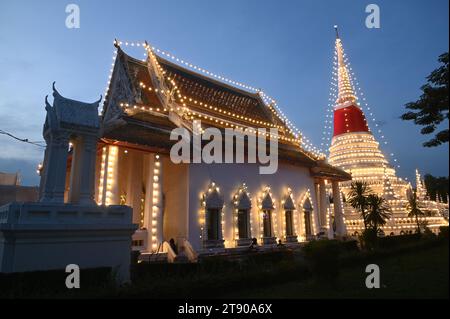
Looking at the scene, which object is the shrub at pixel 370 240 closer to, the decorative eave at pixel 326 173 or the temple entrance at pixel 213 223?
the temple entrance at pixel 213 223

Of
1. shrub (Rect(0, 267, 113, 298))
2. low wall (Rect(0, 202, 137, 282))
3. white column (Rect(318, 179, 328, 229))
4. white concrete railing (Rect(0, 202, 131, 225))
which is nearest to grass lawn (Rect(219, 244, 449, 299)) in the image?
shrub (Rect(0, 267, 113, 298))

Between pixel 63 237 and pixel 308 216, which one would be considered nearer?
pixel 63 237

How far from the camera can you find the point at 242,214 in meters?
19.2

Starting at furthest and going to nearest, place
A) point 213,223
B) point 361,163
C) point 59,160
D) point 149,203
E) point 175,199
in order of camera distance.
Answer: point 361,163
point 213,223
point 175,199
point 149,203
point 59,160

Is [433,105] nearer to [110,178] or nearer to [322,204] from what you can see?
[110,178]

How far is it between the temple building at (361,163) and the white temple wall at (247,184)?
972 centimetres

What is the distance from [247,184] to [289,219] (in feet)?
14.6

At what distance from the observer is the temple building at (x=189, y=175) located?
50.7 feet

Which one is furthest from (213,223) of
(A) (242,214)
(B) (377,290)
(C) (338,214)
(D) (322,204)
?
(C) (338,214)

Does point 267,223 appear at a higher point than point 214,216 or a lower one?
lower

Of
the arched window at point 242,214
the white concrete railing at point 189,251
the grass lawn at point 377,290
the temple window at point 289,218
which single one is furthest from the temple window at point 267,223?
the grass lawn at point 377,290

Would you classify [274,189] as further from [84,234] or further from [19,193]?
[19,193]

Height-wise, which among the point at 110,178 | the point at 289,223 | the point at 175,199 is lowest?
the point at 289,223

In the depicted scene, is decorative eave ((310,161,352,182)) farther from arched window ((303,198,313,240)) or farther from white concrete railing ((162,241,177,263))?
white concrete railing ((162,241,177,263))
